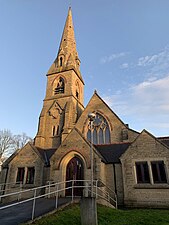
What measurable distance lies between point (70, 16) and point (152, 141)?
137 ft

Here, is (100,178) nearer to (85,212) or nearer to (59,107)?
(85,212)

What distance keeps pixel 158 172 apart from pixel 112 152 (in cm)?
469

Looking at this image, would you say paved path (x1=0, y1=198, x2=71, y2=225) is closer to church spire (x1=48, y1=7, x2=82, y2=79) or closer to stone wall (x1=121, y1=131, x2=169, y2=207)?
stone wall (x1=121, y1=131, x2=169, y2=207)

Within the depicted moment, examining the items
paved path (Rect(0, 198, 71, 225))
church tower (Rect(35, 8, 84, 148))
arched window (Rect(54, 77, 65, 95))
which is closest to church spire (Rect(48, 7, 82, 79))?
church tower (Rect(35, 8, 84, 148))

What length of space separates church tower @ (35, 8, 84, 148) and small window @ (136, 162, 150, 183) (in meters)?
12.4

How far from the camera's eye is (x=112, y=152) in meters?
17.7

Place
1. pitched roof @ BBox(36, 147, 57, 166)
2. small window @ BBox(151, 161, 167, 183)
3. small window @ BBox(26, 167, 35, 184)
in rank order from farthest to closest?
pitched roof @ BBox(36, 147, 57, 166) → small window @ BBox(26, 167, 35, 184) → small window @ BBox(151, 161, 167, 183)

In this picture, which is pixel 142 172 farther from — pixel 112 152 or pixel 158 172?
pixel 112 152

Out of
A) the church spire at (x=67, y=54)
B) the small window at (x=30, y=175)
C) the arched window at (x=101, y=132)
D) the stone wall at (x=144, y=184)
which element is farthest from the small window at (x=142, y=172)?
the church spire at (x=67, y=54)

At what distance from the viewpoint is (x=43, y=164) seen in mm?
17812

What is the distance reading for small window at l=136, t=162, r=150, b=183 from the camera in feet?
47.9

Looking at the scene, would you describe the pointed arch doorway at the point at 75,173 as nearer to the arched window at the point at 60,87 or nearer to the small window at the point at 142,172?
the small window at the point at 142,172

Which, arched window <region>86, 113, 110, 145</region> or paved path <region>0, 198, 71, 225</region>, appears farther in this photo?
arched window <region>86, 113, 110, 145</region>

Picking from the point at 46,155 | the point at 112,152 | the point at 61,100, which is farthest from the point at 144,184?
the point at 61,100
